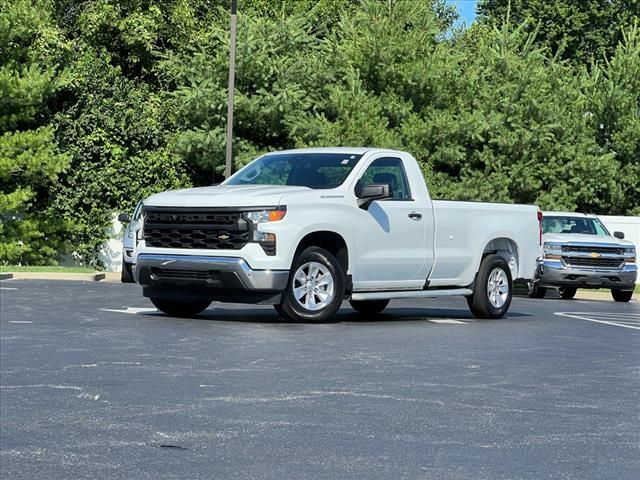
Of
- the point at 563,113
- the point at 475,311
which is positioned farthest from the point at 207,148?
the point at 475,311

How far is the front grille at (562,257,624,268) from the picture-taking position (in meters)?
27.9

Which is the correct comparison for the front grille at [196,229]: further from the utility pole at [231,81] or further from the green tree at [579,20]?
the green tree at [579,20]

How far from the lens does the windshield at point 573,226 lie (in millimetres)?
29531

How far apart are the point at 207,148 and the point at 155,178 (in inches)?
84.5

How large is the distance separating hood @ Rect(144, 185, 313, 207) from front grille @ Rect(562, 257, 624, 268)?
42.3 ft

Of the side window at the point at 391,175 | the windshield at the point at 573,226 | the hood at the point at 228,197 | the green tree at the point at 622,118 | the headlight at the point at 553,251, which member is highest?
the green tree at the point at 622,118

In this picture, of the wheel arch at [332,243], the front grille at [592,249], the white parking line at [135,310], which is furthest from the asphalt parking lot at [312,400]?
the front grille at [592,249]

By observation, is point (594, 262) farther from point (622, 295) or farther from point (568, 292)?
point (568, 292)

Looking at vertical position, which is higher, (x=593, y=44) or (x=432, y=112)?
(x=593, y=44)

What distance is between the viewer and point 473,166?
133 feet

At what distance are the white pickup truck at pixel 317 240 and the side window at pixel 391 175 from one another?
0.01 metres

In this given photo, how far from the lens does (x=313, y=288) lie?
15.8 m

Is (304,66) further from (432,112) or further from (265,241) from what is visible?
(265,241)

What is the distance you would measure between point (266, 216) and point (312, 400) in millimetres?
5838
